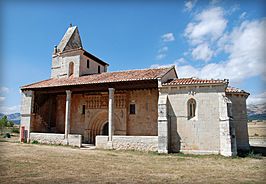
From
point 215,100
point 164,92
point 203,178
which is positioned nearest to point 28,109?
point 164,92

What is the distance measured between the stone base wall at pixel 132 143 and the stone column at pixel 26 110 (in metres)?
7.63

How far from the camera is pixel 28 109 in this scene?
19.8m

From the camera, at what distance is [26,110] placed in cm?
1994

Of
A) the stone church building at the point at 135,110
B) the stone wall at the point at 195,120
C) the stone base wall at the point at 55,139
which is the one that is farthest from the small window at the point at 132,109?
the stone base wall at the point at 55,139

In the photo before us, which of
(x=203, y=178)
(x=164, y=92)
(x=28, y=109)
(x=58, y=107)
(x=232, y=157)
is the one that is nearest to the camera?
(x=203, y=178)

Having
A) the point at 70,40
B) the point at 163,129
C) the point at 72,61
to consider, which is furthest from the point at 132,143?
the point at 70,40

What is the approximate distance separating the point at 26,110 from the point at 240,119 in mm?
18311

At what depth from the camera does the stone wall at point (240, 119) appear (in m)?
16.2

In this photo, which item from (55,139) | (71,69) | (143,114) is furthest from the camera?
(71,69)

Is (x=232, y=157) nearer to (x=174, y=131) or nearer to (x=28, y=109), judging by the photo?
(x=174, y=131)

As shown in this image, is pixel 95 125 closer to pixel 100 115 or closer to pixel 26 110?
pixel 100 115

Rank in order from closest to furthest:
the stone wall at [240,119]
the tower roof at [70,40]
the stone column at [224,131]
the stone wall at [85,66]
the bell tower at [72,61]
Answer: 1. the stone column at [224,131]
2. the stone wall at [240,119]
3. the bell tower at [72,61]
4. the stone wall at [85,66]
5. the tower roof at [70,40]

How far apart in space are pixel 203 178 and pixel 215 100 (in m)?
7.28

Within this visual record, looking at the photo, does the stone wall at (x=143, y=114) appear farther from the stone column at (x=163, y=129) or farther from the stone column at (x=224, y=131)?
the stone column at (x=224, y=131)
